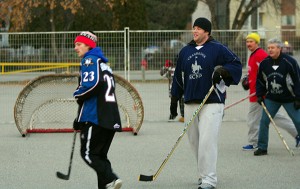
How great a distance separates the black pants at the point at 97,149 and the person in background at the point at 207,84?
43.0 inches

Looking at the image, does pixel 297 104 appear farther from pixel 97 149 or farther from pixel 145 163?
pixel 97 149

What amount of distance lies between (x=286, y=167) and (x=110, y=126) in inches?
123

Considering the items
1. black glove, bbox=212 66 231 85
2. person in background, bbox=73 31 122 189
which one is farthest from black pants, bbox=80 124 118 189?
black glove, bbox=212 66 231 85

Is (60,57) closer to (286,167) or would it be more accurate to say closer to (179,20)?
(286,167)

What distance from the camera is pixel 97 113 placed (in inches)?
295

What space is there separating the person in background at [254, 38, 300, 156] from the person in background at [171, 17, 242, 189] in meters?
2.30

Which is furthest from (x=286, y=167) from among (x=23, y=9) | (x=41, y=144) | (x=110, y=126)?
(x=23, y=9)

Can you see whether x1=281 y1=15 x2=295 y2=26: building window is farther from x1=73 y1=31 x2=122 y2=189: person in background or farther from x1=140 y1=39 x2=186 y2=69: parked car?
x1=73 y1=31 x2=122 y2=189: person in background

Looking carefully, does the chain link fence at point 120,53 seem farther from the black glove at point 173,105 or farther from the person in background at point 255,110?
the black glove at point 173,105

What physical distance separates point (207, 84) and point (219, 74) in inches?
12.0

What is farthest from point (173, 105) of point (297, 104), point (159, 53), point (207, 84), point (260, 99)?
point (159, 53)

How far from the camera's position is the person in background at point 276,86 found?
1041 cm

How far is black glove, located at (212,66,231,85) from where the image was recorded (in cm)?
796

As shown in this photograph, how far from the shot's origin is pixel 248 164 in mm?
9984
